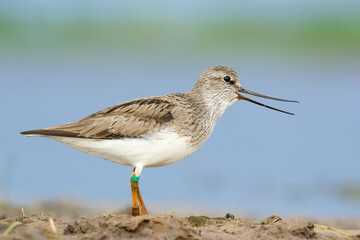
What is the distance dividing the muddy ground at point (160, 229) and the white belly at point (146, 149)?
90 cm

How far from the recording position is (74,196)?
13930mm

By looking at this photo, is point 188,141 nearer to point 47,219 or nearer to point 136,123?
point 136,123

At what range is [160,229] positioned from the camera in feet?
22.1

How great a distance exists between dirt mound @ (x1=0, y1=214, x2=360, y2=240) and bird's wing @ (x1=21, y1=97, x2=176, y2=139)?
1.23 metres

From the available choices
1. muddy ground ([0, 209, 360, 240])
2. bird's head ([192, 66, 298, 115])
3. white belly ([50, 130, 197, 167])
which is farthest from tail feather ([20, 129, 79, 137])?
bird's head ([192, 66, 298, 115])

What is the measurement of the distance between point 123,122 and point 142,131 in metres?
0.34

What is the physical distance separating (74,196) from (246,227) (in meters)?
6.82

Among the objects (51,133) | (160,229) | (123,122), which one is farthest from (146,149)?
(160,229)

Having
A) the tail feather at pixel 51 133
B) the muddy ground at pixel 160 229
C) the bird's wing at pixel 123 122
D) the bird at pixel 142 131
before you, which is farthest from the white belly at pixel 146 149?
the muddy ground at pixel 160 229

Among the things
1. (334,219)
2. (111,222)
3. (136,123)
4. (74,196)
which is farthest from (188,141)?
(74,196)

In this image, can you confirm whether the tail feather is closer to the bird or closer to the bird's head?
the bird

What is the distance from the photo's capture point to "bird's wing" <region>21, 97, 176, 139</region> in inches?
339

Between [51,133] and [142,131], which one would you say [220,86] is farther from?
[51,133]

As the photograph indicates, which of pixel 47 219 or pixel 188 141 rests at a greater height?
pixel 188 141
